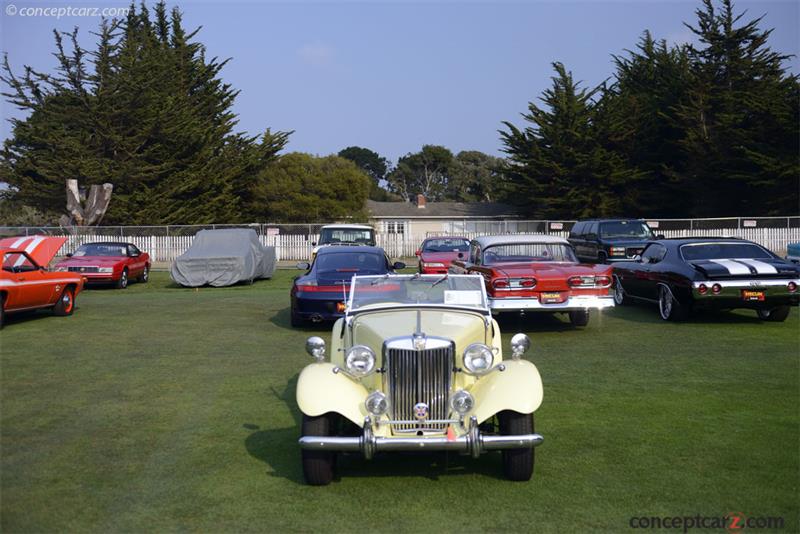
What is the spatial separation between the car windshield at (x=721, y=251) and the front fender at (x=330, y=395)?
1016cm

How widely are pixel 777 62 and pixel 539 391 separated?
166 feet

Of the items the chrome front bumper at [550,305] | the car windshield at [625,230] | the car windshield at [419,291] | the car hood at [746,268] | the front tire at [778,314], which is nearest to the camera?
the car windshield at [419,291]

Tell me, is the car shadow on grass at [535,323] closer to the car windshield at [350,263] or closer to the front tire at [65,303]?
the car windshield at [350,263]

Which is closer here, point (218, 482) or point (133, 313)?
point (218, 482)

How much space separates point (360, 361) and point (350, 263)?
29.9ft

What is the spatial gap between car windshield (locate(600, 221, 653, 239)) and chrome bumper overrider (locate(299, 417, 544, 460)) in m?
22.6

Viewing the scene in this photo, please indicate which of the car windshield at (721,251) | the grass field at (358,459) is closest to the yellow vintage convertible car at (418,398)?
the grass field at (358,459)

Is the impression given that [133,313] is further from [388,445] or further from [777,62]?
[777,62]

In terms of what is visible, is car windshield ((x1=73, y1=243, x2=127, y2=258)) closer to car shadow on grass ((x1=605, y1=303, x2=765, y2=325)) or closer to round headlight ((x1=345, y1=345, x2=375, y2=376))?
car shadow on grass ((x1=605, y1=303, x2=765, y2=325))

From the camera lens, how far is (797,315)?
16.0 meters

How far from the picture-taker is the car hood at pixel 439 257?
971 inches

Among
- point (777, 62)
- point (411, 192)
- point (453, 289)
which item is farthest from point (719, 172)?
point (411, 192)

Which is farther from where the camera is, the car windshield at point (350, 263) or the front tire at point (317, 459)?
the car windshield at point (350, 263)

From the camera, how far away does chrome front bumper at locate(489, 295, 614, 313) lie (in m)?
13.3
